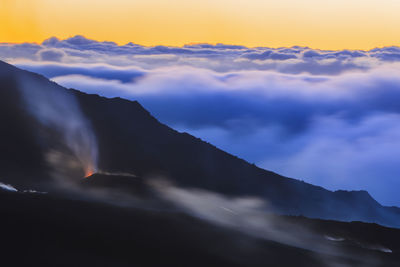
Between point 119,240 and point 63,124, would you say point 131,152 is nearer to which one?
point 63,124

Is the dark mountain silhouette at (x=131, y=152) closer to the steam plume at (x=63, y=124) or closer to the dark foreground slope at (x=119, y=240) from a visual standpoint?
the steam plume at (x=63, y=124)

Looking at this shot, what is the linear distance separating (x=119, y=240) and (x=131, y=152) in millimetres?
99933

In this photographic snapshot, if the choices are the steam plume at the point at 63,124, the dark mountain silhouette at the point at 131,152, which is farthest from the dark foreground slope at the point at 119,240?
the steam plume at the point at 63,124

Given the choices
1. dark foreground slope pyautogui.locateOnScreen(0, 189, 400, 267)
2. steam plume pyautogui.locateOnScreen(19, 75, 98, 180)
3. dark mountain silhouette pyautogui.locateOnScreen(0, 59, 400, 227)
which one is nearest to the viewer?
dark foreground slope pyautogui.locateOnScreen(0, 189, 400, 267)

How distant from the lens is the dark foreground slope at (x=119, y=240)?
3052cm

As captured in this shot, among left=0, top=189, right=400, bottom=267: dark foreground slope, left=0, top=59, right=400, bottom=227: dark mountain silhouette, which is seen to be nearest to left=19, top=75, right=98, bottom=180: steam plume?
left=0, top=59, right=400, bottom=227: dark mountain silhouette

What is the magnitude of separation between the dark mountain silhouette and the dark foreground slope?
2440 centimetres

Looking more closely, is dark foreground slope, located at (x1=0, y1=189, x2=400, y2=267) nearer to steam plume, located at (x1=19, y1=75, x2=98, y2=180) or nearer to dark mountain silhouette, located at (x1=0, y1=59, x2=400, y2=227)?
dark mountain silhouette, located at (x1=0, y1=59, x2=400, y2=227)

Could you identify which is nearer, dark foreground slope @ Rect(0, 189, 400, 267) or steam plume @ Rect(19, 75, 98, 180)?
dark foreground slope @ Rect(0, 189, 400, 267)

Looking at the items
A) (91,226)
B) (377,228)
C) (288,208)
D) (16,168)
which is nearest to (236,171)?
(288,208)

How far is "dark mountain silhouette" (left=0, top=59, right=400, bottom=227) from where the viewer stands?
8531 centimetres

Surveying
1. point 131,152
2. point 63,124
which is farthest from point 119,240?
point 131,152

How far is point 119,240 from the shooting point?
1442 inches

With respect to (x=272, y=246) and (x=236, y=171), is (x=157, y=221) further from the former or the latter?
(x=236, y=171)
